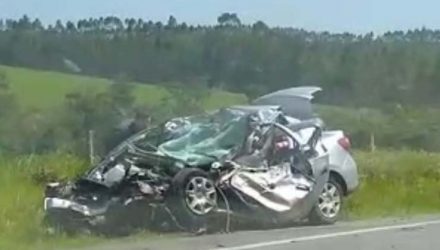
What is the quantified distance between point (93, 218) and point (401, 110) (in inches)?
725

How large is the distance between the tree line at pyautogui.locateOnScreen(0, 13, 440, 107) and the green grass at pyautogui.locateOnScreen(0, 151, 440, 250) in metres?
1.88

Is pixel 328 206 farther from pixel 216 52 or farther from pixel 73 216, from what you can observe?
pixel 216 52

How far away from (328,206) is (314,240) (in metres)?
2.15

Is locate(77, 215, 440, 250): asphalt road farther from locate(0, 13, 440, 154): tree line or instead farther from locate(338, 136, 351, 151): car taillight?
locate(0, 13, 440, 154): tree line

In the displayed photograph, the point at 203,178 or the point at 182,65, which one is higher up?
the point at 182,65

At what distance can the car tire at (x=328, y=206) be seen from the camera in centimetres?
1474

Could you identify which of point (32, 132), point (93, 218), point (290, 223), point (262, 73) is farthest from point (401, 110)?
point (93, 218)

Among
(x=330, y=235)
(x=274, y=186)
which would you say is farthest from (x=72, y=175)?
(x=330, y=235)

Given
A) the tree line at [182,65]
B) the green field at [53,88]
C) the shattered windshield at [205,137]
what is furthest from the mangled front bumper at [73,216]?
the green field at [53,88]

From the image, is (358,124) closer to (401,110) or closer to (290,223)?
(401,110)

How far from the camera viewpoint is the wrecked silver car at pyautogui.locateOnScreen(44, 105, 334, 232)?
13.4m

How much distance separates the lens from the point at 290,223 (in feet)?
47.8

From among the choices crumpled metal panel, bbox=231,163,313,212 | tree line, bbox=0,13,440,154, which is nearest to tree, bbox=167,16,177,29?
tree line, bbox=0,13,440,154

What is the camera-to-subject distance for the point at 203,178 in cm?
1377
